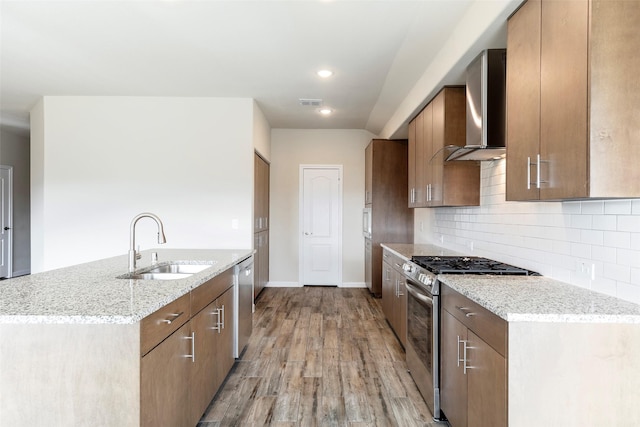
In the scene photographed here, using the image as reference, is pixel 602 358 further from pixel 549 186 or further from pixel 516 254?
pixel 516 254

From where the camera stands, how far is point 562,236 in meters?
1.99

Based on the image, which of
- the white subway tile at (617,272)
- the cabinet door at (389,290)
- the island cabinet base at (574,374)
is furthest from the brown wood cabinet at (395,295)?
the island cabinet base at (574,374)

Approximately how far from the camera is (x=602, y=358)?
134 cm

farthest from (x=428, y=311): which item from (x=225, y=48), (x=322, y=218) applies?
(x=322, y=218)

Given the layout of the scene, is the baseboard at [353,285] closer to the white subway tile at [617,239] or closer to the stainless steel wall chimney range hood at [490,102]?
the stainless steel wall chimney range hood at [490,102]

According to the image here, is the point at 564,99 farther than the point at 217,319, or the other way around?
the point at 217,319

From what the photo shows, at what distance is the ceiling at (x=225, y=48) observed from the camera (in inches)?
98.5

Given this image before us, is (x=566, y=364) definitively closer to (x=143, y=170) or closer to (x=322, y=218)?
(x=143, y=170)

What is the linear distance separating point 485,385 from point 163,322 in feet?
4.69

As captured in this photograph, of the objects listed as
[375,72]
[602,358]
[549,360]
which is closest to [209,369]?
[549,360]

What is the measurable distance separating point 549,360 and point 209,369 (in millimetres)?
1819

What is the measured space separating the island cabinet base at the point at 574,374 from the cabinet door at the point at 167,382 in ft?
4.63

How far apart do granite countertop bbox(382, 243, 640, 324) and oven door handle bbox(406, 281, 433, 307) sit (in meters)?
0.28

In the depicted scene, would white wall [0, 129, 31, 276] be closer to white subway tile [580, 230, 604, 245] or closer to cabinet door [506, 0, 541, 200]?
cabinet door [506, 0, 541, 200]
